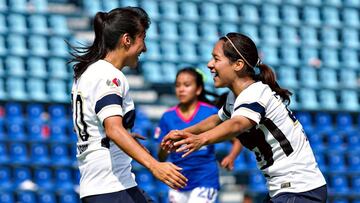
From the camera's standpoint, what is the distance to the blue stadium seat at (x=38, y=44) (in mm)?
13297

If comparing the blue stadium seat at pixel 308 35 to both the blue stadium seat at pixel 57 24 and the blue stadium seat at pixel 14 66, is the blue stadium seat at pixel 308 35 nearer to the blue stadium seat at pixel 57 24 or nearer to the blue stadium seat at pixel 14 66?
the blue stadium seat at pixel 57 24

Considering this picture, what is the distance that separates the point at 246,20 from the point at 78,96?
430 inches

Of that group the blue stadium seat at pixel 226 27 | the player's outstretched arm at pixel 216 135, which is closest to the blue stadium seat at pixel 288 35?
the blue stadium seat at pixel 226 27

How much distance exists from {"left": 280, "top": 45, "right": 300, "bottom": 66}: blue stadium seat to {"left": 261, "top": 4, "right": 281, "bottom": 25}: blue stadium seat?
0.56m

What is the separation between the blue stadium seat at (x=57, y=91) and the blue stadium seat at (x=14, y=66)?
0.48 meters

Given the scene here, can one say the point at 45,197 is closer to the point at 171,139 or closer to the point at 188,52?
the point at 188,52

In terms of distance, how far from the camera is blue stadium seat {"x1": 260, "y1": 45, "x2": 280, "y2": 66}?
48.4 feet

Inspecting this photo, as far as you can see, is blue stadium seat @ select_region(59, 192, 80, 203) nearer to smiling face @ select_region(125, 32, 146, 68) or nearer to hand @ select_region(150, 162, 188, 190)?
smiling face @ select_region(125, 32, 146, 68)

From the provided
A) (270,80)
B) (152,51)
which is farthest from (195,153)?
(152,51)

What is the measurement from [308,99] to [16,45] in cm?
541

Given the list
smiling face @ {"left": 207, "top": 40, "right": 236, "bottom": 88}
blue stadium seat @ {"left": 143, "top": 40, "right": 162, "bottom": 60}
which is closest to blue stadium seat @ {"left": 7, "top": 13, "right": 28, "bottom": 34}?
blue stadium seat @ {"left": 143, "top": 40, "right": 162, "bottom": 60}

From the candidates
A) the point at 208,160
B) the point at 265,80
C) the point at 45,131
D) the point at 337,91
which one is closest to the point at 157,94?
the point at 45,131

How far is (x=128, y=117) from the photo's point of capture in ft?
14.6

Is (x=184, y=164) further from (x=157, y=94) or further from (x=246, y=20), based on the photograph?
(x=246, y=20)
